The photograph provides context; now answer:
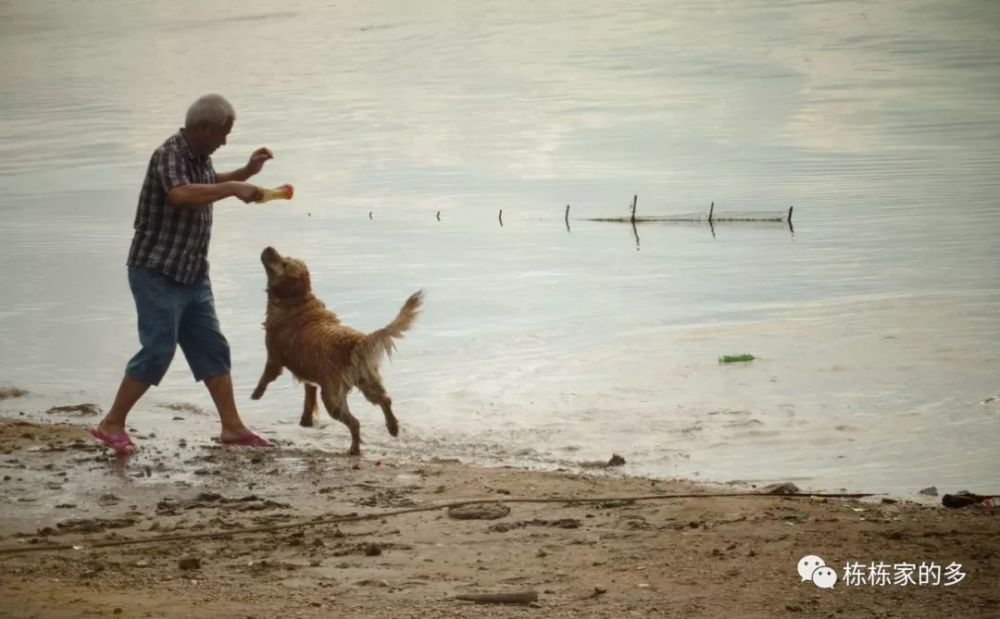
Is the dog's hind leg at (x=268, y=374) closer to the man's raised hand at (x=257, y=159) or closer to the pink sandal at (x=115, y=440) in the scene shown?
the pink sandal at (x=115, y=440)

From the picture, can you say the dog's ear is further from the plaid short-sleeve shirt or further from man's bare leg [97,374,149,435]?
man's bare leg [97,374,149,435]

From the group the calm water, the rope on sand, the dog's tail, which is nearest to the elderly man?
the dog's tail

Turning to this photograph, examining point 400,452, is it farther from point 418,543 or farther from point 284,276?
point 418,543

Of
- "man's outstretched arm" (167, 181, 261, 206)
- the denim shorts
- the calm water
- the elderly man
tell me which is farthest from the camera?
the calm water

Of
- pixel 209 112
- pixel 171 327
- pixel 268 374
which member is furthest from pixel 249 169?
pixel 268 374

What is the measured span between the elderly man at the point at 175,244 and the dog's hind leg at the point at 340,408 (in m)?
0.71

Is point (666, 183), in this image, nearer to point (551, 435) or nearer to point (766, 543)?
point (551, 435)

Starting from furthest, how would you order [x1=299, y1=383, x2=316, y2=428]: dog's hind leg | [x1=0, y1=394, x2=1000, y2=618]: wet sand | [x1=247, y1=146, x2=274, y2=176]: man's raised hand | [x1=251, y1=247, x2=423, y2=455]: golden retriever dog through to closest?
[x1=299, y1=383, x2=316, y2=428]: dog's hind leg
[x1=251, y1=247, x2=423, y2=455]: golden retriever dog
[x1=247, y1=146, x2=274, y2=176]: man's raised hand
[x1=0, y1=394, x2=1000, y2=618]: wet sand

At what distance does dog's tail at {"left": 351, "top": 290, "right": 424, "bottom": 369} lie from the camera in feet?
28.0

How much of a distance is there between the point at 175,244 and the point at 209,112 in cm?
72

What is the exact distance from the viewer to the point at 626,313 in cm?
1350

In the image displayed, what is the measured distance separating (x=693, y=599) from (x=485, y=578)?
0.88 m

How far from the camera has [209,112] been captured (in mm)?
7953

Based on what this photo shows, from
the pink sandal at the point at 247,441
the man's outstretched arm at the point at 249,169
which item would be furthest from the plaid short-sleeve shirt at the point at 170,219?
the pink sandal at the point at 247,441
